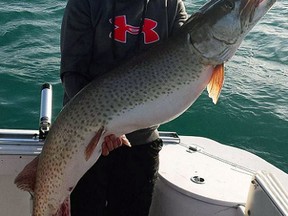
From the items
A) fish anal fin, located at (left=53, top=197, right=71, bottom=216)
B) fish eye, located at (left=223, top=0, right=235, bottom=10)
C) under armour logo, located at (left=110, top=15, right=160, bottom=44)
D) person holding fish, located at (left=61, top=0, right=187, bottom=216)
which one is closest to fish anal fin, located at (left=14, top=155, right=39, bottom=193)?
fish anal fin, located at (left=53, top=197, right=71, bottom=216)

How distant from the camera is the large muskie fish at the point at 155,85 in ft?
6.89

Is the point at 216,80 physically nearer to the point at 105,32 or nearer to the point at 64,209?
the point at 105,32

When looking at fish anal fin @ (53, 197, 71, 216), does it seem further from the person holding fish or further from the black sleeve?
the black sleeve

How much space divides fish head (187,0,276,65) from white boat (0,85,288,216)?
854 millimetres

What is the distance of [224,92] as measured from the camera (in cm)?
739

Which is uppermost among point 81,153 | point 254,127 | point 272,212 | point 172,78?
point 172,78

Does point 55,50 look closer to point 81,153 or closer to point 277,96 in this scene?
point 277,96

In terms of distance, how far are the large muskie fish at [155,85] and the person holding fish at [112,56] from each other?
0.41 feet

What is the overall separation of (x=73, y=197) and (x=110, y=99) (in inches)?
33.3

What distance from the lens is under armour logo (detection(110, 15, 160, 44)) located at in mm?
2482

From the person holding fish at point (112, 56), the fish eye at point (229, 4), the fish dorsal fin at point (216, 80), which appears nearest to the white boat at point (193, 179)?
the person holding fish at point (112, 56)

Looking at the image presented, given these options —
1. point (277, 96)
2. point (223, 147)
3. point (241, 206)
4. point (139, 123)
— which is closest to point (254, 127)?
point (277, 96)

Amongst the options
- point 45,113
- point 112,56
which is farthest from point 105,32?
point 45,113

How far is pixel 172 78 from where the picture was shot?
2.14 m
